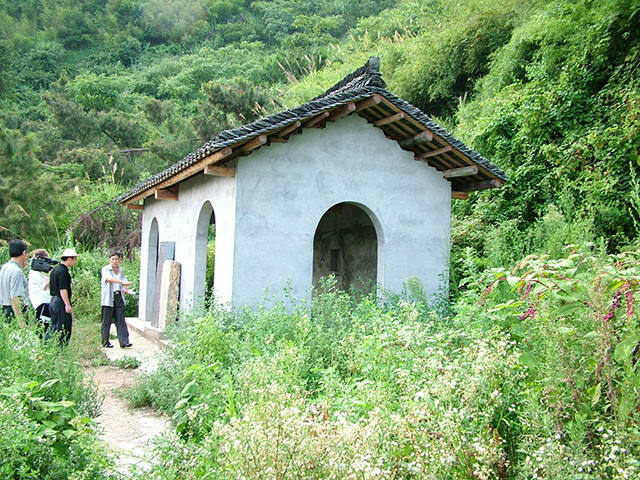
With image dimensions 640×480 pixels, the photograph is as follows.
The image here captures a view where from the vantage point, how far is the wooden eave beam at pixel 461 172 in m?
9.37

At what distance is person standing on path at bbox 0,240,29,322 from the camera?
7801 mm

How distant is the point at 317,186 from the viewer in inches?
362

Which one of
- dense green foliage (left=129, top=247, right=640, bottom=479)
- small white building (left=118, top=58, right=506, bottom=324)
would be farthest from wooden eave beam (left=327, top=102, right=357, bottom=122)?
dense green foliage (left=129, top=247, right=640, bottom=479)

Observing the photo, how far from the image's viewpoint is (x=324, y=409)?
14.0ft

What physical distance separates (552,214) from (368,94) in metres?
3.41

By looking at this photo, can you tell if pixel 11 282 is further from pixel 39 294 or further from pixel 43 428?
pixel 43 428

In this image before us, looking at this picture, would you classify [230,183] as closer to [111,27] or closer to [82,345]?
[82,345]

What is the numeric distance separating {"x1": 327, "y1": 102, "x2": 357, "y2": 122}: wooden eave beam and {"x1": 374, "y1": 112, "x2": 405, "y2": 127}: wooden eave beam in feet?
1.98

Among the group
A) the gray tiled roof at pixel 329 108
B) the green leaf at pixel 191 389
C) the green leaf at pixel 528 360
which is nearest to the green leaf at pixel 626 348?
the green leaf at pixel 528 360

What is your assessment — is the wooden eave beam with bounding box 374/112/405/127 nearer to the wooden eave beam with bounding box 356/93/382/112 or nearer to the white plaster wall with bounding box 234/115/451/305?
the white plaster wall with bounding box 234/115/451/305

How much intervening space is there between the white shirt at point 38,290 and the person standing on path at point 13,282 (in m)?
0.45

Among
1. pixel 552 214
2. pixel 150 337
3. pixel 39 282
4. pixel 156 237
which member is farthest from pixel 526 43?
pixel 39 282

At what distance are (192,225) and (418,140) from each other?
4.49m

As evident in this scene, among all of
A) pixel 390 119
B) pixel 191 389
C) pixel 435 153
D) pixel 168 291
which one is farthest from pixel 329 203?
pixel 191 389
